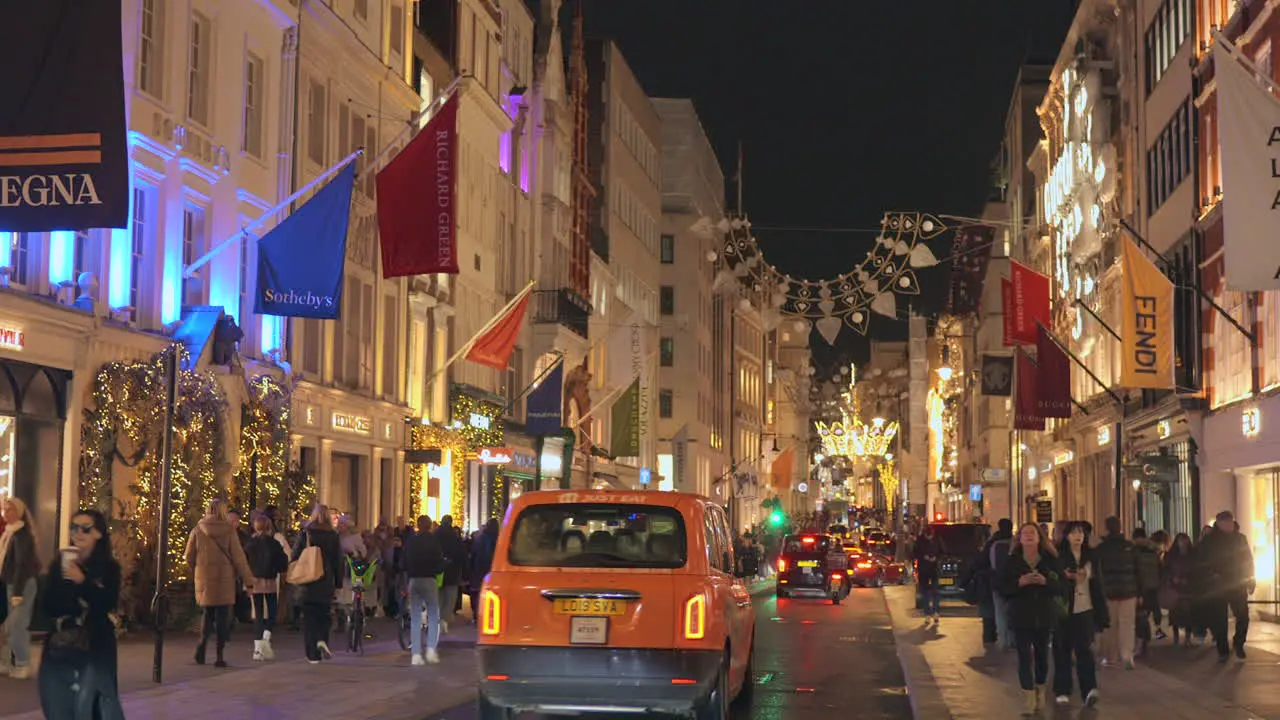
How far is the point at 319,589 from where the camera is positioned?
21562 mm

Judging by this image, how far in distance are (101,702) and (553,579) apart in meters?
4.48

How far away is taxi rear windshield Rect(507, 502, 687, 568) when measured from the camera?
14.7 meters

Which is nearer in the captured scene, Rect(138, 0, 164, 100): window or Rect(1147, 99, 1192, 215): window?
Rect(138, 0, 164, 100): window

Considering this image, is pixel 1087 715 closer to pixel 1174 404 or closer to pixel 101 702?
pixel 101 702

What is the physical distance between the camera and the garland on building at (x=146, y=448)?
82.0 feet

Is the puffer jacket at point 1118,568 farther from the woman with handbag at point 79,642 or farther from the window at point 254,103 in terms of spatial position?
the window at point 254,103

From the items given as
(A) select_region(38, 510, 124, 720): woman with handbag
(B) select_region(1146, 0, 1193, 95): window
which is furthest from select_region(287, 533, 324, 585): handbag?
(B) select_region(1146, 0, 1193, 95): window

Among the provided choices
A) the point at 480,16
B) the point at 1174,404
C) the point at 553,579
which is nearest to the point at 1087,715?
the point at 553,579

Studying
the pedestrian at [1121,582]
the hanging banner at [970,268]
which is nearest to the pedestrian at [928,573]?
the pedestrian at [1121,582]

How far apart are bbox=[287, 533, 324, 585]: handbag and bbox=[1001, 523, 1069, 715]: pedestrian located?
8.18m

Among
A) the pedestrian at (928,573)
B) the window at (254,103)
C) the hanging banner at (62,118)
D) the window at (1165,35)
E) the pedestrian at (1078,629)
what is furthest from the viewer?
the window at (1165,35)

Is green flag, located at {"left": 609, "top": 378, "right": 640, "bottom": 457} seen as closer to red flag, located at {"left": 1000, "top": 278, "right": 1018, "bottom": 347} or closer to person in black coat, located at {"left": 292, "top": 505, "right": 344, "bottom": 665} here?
red flag, located at {"left": 1000, "top": 278, "right": 1018, "bottom": 347}

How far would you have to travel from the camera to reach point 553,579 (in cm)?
1457

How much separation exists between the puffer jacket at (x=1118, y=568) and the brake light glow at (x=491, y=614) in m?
10.6
